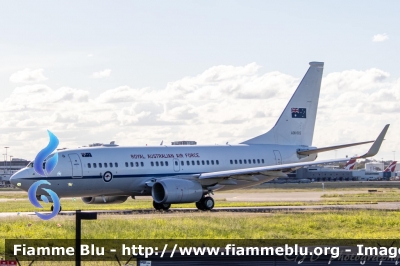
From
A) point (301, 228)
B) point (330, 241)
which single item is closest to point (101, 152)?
point (301, 228)

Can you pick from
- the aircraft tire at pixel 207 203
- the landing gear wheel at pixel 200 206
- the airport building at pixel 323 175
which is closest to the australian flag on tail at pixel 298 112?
the aircraft tire at pixel 207 203

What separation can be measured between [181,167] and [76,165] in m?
6.83

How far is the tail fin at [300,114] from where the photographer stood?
51.7 m

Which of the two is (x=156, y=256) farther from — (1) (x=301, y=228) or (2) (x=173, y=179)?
(2) (x=173, y=179)

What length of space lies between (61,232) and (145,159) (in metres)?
15.5

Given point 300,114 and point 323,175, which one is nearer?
point 300,114

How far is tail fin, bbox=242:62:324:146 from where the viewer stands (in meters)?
51.7

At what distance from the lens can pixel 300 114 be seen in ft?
173

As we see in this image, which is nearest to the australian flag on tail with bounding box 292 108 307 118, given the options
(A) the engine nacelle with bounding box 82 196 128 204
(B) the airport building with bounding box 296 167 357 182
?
(A) the engine nacelle with bounding box 82 196 128 204

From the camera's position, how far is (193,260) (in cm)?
1585

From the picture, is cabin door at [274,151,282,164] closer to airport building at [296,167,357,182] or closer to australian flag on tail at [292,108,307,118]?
australian flag on tail at [292,108,307,118]

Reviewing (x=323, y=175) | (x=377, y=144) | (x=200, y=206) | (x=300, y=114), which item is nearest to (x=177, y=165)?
(x=200, y=206)

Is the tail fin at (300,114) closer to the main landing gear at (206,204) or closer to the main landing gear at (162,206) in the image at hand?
the main landing gear at (206,204)

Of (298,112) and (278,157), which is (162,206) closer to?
(278,157)
